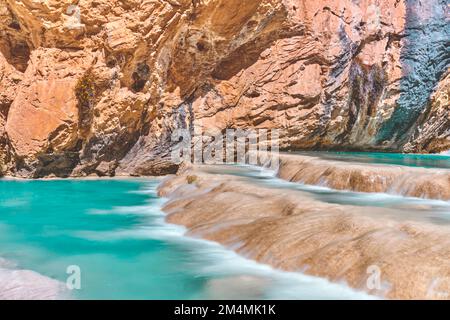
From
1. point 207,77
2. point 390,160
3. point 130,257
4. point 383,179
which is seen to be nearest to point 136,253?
point 130,257

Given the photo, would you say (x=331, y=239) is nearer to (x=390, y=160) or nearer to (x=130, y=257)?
(x=130, y=257)

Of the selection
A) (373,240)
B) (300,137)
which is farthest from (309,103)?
(373,240)

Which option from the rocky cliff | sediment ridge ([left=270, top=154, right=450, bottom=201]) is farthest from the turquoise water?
the rocky cliff

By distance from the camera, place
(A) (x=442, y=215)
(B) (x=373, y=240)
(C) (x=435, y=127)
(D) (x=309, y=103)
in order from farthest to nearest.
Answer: (C) (x=435, y=127) → (D) (x=309, y=103) → (A) (x=442, y=215) → (B) (x=373, y=240)

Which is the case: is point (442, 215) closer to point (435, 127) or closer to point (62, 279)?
point (62, 279)

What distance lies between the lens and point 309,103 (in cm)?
3177

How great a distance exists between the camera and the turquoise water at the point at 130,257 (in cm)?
780

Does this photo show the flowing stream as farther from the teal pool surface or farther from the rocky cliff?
the teal pool surface

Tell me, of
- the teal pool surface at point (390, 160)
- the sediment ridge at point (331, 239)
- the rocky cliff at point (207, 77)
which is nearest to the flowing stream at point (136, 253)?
the sediment ridge at point (331, 239)

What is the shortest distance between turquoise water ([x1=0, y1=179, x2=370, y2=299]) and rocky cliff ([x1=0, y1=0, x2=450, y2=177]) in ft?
24.4

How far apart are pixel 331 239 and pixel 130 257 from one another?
13.1ft

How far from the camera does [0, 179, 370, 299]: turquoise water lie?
25.6 ft

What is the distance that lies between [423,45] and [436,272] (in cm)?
3235
